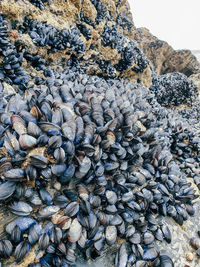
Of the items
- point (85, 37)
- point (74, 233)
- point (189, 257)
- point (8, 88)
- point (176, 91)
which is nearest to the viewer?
point (74, 233)

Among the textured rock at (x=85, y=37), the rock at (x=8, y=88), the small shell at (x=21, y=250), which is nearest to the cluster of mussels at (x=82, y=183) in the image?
the small shell at (x=21, y=250)

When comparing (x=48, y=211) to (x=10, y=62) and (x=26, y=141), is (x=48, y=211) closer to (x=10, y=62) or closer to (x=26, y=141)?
(x=26, y=141)

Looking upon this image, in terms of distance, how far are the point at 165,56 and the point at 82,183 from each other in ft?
41.7

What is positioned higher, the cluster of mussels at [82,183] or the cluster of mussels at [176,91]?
the cluster of mussels at [176,91]

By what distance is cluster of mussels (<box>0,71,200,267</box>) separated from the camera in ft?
5.32

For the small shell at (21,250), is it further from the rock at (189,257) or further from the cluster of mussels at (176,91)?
the cluster of mussels at (176,91)

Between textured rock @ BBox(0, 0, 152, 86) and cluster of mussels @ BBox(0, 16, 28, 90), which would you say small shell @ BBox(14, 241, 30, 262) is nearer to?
cluster of mussels @ BBox(0, 16, 28, 90)

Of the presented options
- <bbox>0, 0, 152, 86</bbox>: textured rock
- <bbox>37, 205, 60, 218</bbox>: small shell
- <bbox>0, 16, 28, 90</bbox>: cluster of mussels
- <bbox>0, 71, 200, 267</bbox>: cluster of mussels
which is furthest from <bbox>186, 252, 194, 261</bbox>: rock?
<bbox>0, 0, 152, 86</bbox>: textured rock

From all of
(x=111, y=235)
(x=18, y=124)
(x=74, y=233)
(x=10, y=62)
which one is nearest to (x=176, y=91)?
(x=10, y=62)

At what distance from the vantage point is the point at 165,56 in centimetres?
1248

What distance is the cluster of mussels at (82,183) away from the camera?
5.32ft

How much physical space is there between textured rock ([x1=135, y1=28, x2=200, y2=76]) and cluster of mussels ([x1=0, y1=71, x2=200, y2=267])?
10.7m

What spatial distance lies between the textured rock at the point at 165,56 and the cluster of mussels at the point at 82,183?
10673 millimetres

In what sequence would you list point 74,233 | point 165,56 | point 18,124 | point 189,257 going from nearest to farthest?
point 74,233 < point 18,124 < point 189,257 < point 165,56
